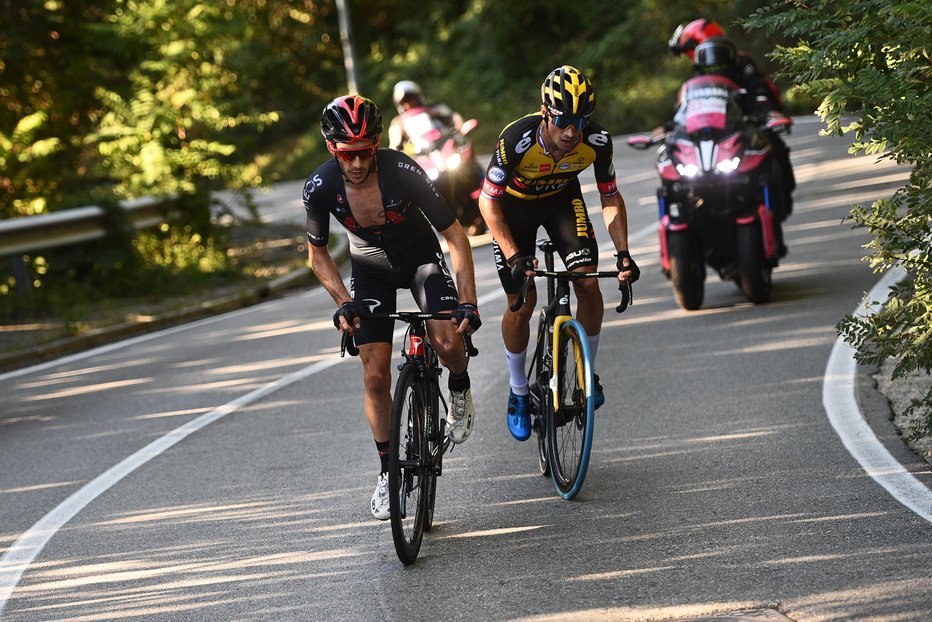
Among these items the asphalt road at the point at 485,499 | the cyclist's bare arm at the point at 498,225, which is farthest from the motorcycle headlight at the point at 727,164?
the cyclist's bare arm at the point at 498,225

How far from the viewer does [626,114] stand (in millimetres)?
34312

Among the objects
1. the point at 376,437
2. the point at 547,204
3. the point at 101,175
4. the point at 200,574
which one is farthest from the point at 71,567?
the point at 101,175

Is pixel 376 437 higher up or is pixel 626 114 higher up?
pixel 376 437

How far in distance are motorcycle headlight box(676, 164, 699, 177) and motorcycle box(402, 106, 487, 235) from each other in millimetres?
6534

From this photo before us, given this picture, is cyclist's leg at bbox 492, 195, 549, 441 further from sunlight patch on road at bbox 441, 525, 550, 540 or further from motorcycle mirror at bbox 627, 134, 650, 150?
motorcycle mirror at bbox 627, 134, 650, 150

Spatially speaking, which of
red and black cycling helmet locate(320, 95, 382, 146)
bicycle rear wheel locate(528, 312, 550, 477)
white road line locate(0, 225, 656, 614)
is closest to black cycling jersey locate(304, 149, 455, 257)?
red and black cycling helmet locate(320, 95, 382, 146)

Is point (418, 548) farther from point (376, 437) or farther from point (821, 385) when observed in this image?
Result: point (821, 385)

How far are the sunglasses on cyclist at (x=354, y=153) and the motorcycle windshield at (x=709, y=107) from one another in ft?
18.1

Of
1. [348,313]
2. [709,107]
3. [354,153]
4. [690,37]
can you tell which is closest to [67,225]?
[690,37]

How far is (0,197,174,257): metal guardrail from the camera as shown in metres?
15.2

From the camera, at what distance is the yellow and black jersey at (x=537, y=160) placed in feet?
22.9

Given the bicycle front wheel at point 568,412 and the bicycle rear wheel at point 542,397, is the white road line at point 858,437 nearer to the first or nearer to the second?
the bicycle front wheel at point 568,412

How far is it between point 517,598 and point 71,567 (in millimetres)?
2395

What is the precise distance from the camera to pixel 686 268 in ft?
36.0
